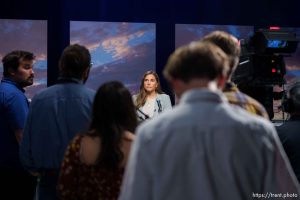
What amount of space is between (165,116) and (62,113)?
123 cm

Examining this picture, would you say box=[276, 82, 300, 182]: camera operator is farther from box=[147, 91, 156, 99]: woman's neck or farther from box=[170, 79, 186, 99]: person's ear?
box=[147, 91, 156, 99]: woman's neck

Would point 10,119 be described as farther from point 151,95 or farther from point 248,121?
point 151,95

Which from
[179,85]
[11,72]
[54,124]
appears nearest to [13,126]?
[11,72]

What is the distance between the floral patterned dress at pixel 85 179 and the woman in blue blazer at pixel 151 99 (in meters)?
2.96

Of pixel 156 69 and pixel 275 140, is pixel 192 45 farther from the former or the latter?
pixel 156 69

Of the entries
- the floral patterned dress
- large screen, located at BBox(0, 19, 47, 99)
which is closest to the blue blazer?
large screen, located at BBox(0, 19, 47, 99)

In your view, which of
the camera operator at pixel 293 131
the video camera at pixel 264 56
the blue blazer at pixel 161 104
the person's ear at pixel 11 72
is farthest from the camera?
the blue blazer at pixel 161 104

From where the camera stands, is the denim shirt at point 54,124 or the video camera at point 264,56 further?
the video camera at point 264,56

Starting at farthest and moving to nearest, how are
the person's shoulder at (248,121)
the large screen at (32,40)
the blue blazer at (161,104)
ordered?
the large screen at (32,40) < the blue blazer at (161,104) < the person's shoulder at (248,121)

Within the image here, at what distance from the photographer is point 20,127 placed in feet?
9.91

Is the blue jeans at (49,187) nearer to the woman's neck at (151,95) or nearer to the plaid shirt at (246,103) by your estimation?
the plaid shirt at (246,103)

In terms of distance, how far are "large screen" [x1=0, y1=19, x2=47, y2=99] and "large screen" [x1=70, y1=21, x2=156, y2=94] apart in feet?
1.12

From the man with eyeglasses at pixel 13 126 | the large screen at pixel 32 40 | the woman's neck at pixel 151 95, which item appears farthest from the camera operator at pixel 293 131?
the large screen at pixel 32 40

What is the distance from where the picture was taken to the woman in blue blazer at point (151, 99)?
5.05 metres
